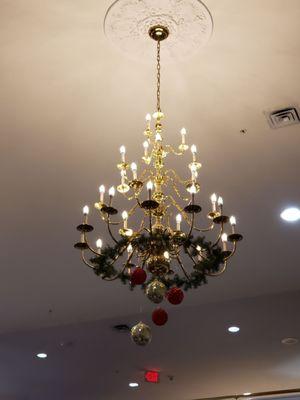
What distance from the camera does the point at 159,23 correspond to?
3156 millimetres

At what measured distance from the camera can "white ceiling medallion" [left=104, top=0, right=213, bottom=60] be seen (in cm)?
306

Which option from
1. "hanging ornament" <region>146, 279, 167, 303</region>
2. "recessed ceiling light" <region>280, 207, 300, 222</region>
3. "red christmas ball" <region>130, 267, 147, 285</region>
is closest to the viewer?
"red christmas ball" <region>130, 267, 147, 285</region>

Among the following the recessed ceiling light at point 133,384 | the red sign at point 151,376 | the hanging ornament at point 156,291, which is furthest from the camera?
the recessed ceiling light at point 133,384

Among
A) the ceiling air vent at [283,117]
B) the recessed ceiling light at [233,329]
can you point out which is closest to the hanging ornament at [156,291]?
the ceiling air vent at [283,117]

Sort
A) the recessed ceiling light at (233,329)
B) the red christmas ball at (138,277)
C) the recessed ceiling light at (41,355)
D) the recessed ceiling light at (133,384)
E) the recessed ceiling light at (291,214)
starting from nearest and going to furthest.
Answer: the red christmas ball at (138,277) → the recessed ceiling light at (291,214) → the recessed ceiling light at (233,329) → the recessed ceiling light at (41,355) → the recessed ceiling light at (133,384)

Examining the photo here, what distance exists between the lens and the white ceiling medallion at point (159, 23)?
3057 millimetres

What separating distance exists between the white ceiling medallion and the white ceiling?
0.06 metres

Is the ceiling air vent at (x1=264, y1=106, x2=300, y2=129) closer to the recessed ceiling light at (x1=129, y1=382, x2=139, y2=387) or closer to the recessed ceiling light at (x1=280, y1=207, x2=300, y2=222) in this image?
the recessed ceiling light at (x1=280, y1=207, x2=300, y2=222)

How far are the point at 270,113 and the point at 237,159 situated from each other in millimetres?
535

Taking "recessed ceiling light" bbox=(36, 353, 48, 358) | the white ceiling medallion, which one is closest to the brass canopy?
the white ceiling medallion

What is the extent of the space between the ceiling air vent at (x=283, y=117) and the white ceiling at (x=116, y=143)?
5 cm

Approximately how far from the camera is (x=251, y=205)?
15.6 ft

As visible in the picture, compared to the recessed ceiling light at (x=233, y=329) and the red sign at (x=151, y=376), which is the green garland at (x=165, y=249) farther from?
the red sign at (x=151, y=376)

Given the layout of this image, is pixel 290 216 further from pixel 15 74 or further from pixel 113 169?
pixel 15 74
